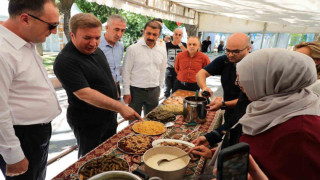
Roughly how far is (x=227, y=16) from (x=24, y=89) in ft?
29.7

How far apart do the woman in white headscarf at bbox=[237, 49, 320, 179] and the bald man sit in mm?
531

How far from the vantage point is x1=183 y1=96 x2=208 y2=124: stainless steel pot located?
1.80 meters

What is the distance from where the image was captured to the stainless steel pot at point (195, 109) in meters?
1.80

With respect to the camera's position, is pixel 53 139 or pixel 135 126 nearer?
pixel 135 126

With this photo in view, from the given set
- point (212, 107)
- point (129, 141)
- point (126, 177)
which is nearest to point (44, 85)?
point (129, 141)

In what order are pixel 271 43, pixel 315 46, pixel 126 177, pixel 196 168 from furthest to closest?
pixel 271 43, pixel 315 46, pixel 196 168, pixel 126 177

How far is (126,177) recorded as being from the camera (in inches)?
32.1

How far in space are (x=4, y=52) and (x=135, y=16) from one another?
1965cm

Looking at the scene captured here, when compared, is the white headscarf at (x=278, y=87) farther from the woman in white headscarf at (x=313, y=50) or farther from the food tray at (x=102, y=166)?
the woman in white headscarf at (x=313, y=50)

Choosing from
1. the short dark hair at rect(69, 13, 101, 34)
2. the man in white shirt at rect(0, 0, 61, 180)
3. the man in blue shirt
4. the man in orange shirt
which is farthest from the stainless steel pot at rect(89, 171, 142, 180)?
the man in orange shirt

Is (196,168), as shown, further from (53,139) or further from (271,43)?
(271,43)

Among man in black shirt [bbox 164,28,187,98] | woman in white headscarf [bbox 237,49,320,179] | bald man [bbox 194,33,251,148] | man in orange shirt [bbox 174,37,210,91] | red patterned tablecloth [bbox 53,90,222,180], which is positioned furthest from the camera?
man in black shirt [bbox 164,28,187,98]

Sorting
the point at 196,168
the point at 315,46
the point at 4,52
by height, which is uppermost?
the point at 315,46

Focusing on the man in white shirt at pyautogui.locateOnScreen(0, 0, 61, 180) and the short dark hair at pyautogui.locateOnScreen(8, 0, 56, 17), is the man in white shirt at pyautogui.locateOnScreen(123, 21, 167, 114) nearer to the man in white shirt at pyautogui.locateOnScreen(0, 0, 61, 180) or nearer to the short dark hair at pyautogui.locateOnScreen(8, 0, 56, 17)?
the man in white shirt at pyautogui.locateOnScreen(0, 0, 61, 180)
